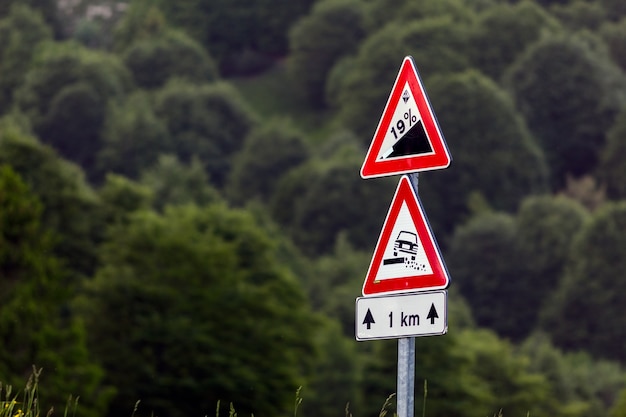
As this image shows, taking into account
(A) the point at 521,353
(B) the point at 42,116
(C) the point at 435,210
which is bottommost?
(A) the point at 521,353

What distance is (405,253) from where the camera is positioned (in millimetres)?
7961

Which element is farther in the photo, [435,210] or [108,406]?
[435,210]

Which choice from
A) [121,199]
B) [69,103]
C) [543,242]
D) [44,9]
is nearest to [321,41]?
[44,9]

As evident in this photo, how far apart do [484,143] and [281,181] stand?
1684cm

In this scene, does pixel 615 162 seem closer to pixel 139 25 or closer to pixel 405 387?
pixel 139 25

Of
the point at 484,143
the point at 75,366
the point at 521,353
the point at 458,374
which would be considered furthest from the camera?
the point at 484,143

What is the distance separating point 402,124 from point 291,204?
383ft

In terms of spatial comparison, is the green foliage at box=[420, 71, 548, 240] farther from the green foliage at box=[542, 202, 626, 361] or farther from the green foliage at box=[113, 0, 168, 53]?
the green foliage at box=[113, 0, 168, 53]

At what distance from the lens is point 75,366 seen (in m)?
52.8

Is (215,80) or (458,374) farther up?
(215,80)

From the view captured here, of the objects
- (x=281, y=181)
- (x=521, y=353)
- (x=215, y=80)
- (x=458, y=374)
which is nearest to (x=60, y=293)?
(x=458, y=374)

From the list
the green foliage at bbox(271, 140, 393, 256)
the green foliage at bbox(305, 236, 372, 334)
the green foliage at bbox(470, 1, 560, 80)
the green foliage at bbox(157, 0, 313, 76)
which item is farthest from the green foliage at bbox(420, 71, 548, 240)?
the green foliage at bbox(157, 0, 313, 76)

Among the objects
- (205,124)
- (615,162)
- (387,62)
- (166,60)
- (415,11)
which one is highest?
(415,11)

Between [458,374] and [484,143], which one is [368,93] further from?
[458,374]
